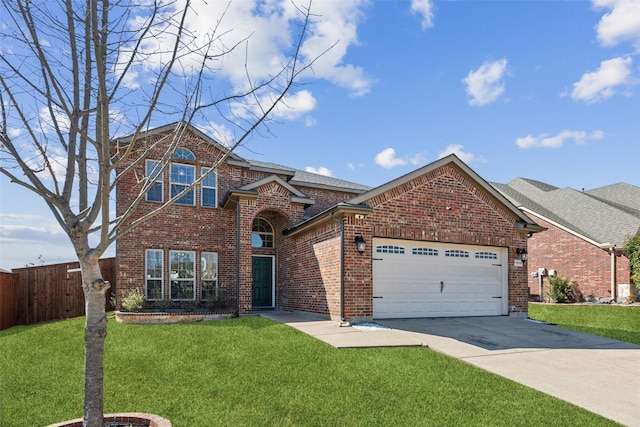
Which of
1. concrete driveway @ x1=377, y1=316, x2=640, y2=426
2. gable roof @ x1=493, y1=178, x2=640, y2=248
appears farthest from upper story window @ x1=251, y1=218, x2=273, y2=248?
gable roof @ x1=493, y1=178, x2=640, y2=248

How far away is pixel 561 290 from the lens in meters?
21.1

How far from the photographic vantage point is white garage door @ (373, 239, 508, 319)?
12.1 m

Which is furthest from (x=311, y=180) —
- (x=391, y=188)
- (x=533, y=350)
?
(x=533, y=350)

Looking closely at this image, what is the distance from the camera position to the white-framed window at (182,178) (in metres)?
14.9

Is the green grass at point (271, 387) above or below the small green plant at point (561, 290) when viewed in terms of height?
above

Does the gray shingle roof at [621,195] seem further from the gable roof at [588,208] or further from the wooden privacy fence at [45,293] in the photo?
the wooden privacy fence at [45,293]

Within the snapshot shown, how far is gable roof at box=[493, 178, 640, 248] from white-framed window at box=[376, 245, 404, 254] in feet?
45.6

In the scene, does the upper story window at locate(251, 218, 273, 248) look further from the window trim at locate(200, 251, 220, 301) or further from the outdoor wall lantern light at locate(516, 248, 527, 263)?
the outdoor wall lantern light at locate(516, 248, 527, 263)

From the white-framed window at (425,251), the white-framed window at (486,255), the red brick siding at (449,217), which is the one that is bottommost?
the white-framed window at (486,255)

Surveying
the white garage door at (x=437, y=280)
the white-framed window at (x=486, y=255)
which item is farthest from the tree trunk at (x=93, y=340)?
the white-framed window at (x=486, y=255)

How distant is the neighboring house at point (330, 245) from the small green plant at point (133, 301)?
51 cm

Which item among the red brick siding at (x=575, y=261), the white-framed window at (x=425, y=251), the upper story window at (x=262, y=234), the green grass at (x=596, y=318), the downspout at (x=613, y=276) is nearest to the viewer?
the green grass at (x=596, y=318)

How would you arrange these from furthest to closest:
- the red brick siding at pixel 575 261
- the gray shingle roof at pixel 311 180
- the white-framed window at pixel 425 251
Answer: the red brick siding at pixel 575 261, the gray shingle roof at pixel 311 180, the white-framed window at pixel 425 251

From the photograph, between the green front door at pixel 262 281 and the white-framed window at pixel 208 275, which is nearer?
the white-framed window at pixel 208 275
